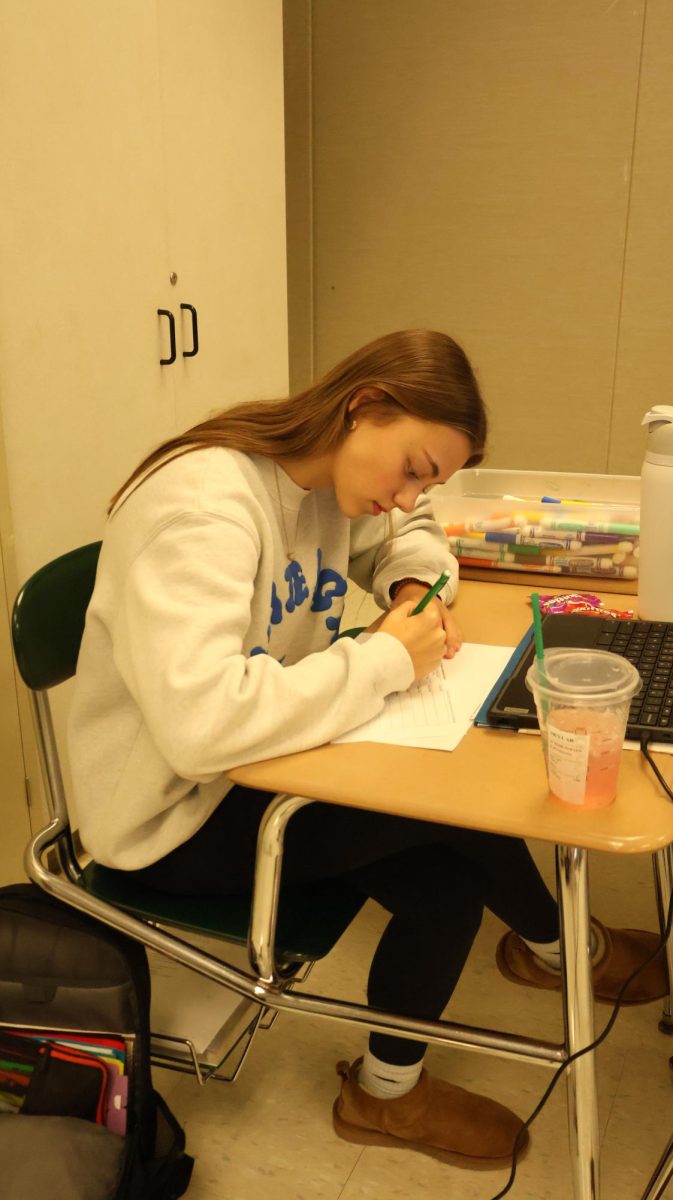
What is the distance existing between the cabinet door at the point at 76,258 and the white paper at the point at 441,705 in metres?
0.92

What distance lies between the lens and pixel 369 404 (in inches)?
48.2

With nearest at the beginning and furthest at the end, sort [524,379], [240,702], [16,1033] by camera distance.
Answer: [240,702], [16,1033], [524,379]

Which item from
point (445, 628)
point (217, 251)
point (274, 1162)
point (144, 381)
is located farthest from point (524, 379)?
point (274, 1162)

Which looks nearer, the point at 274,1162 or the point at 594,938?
the point at 274,1162

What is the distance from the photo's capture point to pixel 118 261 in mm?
1960

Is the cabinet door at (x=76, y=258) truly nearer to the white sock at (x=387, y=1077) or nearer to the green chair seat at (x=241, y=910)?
the green chair seat at (x=241, y=910)

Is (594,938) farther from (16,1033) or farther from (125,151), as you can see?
(125,151)

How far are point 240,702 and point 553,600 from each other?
1.91 feet

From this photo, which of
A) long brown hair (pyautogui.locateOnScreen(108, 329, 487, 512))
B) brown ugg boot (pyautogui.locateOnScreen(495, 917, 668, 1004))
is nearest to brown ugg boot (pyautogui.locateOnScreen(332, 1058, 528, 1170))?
brown ugg boot (pyautogui.locateOnScreen(495, 917, 668, 1004))

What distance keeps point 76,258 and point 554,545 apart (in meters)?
1.00

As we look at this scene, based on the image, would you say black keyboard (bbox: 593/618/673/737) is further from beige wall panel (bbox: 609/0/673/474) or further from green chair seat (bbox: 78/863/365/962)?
beige wall panel (bbox: 609/0/673/474)

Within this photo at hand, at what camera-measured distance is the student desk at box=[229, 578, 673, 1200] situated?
0.87 metres

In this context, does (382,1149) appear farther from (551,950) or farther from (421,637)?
(421,637)

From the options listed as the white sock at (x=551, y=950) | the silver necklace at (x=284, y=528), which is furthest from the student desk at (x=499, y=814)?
the white sock at (x=551, y=950)
